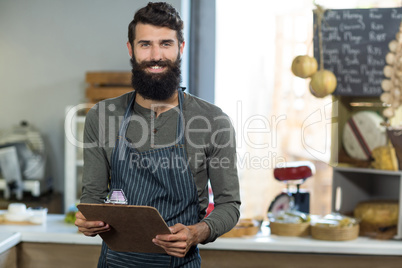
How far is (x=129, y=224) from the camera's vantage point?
1437 mm

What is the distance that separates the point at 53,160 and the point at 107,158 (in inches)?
103

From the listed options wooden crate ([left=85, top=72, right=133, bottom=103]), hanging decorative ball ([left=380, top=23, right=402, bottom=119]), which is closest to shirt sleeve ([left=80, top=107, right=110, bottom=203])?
hanging decorative ball ([left=380, top=23, right=402, bottom=119])

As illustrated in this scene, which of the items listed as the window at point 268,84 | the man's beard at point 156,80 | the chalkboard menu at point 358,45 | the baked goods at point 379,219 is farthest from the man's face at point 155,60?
the window at point 268,84

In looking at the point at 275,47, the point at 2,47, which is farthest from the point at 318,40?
the point at 2,47

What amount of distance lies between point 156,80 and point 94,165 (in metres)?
0.34

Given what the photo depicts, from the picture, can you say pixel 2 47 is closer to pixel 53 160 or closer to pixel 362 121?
pixel 53 160

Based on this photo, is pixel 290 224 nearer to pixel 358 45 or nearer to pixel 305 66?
pixel 305 66

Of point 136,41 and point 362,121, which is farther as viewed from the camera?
point 362,121

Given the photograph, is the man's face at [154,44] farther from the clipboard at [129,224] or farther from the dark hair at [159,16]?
the clipboard at [129,224]

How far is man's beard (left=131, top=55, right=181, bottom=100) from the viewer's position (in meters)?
1.63

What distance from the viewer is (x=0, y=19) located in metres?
4.11

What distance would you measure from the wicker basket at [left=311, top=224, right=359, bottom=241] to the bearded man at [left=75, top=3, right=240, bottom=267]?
820mm

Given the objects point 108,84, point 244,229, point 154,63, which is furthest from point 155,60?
point 108,84

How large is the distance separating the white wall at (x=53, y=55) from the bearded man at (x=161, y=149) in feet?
7.50
